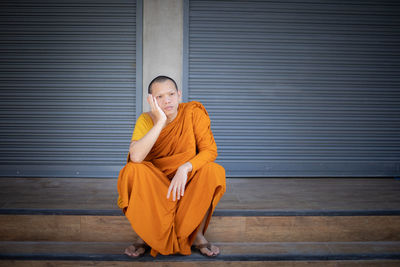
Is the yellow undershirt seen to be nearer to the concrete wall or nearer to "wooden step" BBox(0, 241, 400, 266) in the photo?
"wooden step" BBox(0, 241, 400, 266)

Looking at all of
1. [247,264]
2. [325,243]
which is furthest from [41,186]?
[325,243]

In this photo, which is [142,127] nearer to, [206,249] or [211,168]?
[211,168]

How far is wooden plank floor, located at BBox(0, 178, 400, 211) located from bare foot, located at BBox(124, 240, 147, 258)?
500 millimetres

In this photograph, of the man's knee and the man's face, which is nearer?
the man's knee

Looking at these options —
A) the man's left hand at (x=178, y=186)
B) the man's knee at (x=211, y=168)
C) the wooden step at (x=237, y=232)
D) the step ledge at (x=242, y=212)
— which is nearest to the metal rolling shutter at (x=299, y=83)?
the wooden step at (x=237, y=232)

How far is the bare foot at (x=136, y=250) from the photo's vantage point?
205cm

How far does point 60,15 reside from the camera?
3.52 metres

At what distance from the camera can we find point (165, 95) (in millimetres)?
2154

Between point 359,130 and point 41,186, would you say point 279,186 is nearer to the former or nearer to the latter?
point 359,130

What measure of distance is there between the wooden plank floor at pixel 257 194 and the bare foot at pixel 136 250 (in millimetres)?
500

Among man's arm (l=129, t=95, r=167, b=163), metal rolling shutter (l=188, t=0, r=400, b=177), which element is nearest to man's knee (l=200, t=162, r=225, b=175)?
man's arm (l=129, t=95, r=167, b=163)

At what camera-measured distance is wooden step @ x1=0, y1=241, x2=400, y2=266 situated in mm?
2062

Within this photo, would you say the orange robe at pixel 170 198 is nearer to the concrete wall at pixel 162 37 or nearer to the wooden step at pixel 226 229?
the wooden step at pixel 226 229

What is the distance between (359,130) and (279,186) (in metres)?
1.48
